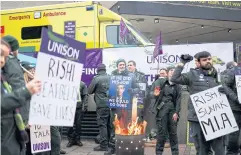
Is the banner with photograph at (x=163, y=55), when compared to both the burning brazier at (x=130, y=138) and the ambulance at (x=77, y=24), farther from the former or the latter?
the burning brazier at (x=130, y=138)

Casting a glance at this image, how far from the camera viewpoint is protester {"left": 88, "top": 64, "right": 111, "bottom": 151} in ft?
27.2

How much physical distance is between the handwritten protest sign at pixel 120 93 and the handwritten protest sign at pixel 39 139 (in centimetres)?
252

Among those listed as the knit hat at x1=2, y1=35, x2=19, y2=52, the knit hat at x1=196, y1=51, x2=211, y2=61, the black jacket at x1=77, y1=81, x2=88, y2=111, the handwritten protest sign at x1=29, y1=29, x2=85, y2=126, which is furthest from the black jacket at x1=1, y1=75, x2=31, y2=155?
the black jacket at x1=77, y1=81, x2=88, y2=111

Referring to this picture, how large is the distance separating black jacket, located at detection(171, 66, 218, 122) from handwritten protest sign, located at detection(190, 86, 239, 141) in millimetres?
85

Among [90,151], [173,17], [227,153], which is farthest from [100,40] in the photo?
[173,17]

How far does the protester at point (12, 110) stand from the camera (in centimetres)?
313

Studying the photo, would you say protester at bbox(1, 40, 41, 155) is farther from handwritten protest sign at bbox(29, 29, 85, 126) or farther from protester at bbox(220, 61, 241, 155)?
protester at bbox(220, 61, 241, 155)

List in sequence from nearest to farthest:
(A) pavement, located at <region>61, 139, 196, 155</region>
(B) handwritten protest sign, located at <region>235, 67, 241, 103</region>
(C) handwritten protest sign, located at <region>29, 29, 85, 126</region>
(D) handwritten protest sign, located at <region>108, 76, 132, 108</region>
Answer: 1. (C) handwritten protest sign, located at <region>29, 29, 85, 126</region>
2. (B) handwritten protest sign, located at <region>235, 67, 241, 103</region>
3. (D) handwritten protest sign, located at <region>108, 76, 132, 108</region>
4. (A) pavement, located at <region>61, 139, 196, 155</region>

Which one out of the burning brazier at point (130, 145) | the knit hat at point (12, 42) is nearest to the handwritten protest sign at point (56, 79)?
the knit hat at point (12, 42)

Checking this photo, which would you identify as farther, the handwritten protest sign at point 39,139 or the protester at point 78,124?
the protester at point 78,124

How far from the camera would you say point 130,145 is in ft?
21.5

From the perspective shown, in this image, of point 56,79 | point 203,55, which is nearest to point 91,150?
point 203,55

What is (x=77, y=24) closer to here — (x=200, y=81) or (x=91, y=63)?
(x=91, y=63)

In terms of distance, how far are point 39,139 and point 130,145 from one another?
1839 mm
